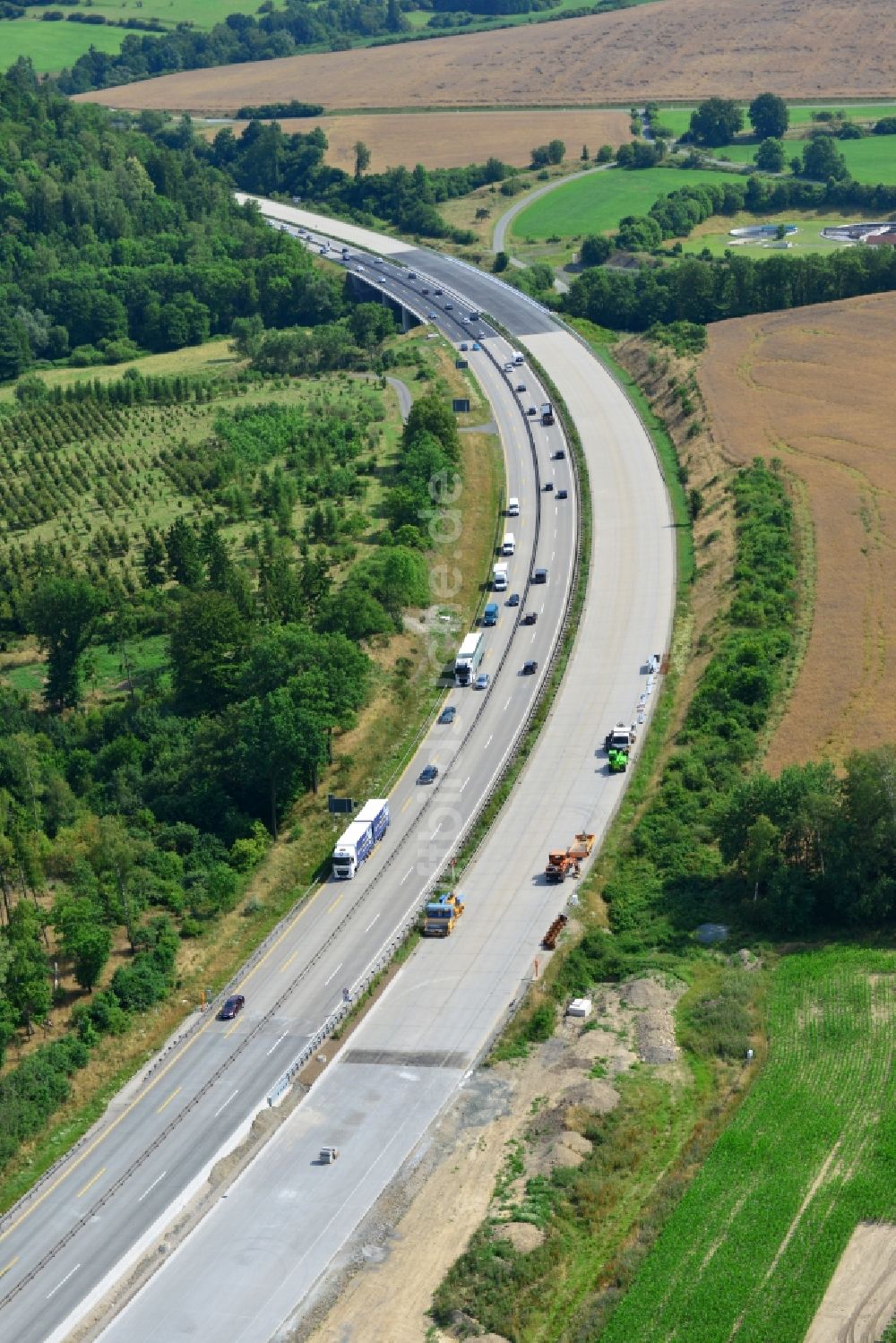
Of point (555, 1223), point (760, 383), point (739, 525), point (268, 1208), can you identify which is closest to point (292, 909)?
point (268, 1208)

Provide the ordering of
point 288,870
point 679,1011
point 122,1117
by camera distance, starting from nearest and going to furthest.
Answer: point 122,1117
point 679,1011
point 288,870

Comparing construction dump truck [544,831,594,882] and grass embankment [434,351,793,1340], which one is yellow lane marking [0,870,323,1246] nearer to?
construction dump truck [544,831,594,882]

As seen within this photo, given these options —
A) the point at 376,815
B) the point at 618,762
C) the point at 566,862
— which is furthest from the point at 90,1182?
the point at 618,762

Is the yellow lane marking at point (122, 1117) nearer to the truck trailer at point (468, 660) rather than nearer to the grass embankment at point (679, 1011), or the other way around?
the grass embankment at point (679, 1011)

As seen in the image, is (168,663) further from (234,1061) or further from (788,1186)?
(788,1186)

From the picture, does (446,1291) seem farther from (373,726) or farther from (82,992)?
(373,726)

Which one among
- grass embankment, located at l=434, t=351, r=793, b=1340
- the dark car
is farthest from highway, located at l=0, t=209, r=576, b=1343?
grass embankment, located at l=434, t=351, r=793, b=1340
